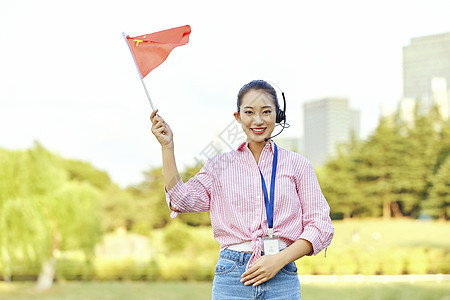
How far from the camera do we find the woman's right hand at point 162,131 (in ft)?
3.68

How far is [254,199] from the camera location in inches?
46.1

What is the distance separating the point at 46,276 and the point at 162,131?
478 inches

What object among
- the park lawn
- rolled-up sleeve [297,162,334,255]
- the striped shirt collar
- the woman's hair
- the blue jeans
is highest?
the woman's hair

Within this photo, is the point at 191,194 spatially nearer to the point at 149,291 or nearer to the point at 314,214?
the point at 314,214

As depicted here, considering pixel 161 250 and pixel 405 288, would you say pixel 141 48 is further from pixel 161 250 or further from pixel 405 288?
pixel 161 250

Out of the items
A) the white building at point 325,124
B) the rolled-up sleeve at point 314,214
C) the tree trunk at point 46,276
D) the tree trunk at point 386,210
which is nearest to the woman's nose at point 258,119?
the rolled-up sleeve at point 314,214

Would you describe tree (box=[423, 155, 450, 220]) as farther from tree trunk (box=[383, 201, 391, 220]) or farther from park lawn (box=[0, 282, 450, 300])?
park lawn (box=[0, 282, 450, 300])

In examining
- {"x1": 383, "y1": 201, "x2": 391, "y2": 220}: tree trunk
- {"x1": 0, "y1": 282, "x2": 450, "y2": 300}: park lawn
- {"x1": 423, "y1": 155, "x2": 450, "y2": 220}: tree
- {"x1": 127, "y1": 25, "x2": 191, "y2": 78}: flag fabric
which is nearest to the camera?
{"x1": 127, "y1": 25, "x2": 191, "y2": 78}: flag fabric

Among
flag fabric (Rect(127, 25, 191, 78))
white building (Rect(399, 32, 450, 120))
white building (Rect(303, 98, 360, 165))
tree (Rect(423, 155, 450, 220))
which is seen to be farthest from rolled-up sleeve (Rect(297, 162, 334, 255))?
white building (Rect(399, 32, 450, 120))

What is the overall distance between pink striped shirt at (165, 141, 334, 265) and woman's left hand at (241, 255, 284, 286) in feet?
0.08

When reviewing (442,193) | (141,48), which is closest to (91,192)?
(442,193)

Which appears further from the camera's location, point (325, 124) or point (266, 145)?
point (325, 124)

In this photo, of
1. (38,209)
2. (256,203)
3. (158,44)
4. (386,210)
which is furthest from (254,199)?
(386,210)

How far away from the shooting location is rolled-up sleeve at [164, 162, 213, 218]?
1128 mm
